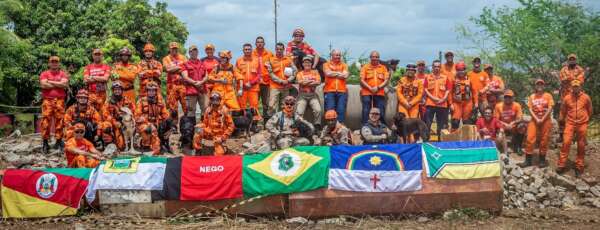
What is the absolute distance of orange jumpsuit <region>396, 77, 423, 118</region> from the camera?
15.0 metres

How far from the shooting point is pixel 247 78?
15.4m

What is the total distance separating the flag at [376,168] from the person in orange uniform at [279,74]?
4.17 meters

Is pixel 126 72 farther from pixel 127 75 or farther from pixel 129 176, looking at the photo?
pixel 129 176

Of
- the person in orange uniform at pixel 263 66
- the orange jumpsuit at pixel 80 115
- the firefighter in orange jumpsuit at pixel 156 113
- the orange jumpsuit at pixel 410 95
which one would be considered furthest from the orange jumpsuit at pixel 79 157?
the orange jumpsuit at pixel 410 95

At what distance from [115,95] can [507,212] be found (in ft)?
28.1

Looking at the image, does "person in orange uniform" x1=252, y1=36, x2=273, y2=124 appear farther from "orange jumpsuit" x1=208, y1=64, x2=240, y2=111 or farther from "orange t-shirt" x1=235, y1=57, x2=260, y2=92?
"orange jumpsuit" x1=208, y1=64, x2=240, y2=111

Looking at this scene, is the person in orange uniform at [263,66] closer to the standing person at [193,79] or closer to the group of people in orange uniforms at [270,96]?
the group of people in orange uniforms at [270,96]

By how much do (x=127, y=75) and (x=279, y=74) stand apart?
11.5ft

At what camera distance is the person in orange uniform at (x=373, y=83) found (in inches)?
591

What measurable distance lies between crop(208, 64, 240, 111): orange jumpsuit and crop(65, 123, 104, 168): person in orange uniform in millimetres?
3351

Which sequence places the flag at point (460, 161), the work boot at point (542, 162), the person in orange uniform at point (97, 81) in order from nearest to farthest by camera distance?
1. the flag at point (460, 161)
2. the person in orange uniform at point (97, 81)
3. the work boot at point (542, 162)

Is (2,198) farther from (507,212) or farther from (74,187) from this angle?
(507,212)

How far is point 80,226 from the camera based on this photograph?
35.6ft

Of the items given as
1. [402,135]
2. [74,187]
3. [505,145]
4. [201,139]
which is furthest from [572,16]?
[74,187]
